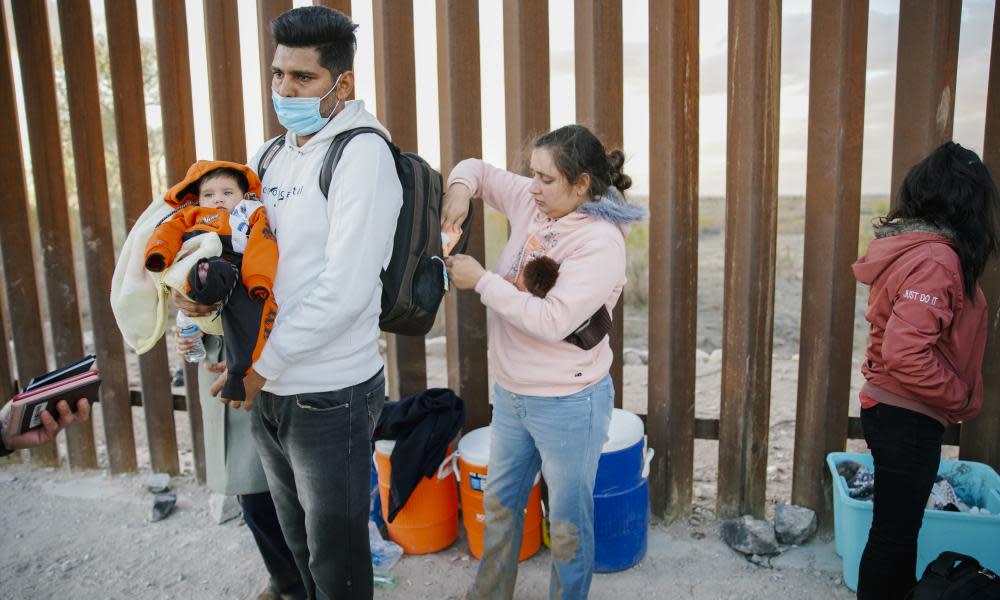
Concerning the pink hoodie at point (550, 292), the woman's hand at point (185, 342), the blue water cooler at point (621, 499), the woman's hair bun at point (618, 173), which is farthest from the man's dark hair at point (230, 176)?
the blue water cooler at point (621, 499)

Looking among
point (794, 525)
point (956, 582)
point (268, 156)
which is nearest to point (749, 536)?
point (794, 525)

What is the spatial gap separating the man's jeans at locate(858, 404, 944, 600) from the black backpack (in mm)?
1718

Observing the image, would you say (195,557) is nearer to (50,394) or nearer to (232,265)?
(50,394)

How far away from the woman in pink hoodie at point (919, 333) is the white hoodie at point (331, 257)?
178cm

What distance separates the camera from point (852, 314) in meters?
3.47

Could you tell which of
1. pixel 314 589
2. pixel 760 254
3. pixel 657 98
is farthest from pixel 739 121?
pixel 314 589

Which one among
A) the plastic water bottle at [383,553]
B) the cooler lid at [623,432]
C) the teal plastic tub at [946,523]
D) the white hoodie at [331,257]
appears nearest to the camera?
the white hoodie at [331,257]

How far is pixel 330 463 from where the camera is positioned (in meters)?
2.34

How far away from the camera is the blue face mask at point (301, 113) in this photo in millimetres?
2314

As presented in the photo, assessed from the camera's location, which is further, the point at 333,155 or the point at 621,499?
the point at 621,499

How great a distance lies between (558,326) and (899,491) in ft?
4.58

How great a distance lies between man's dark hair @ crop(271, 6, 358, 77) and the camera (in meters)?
2.27

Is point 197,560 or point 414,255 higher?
point 414,255

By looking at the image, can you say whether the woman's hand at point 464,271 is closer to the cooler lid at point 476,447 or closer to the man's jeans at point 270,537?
the cooler lid at point 476,447
